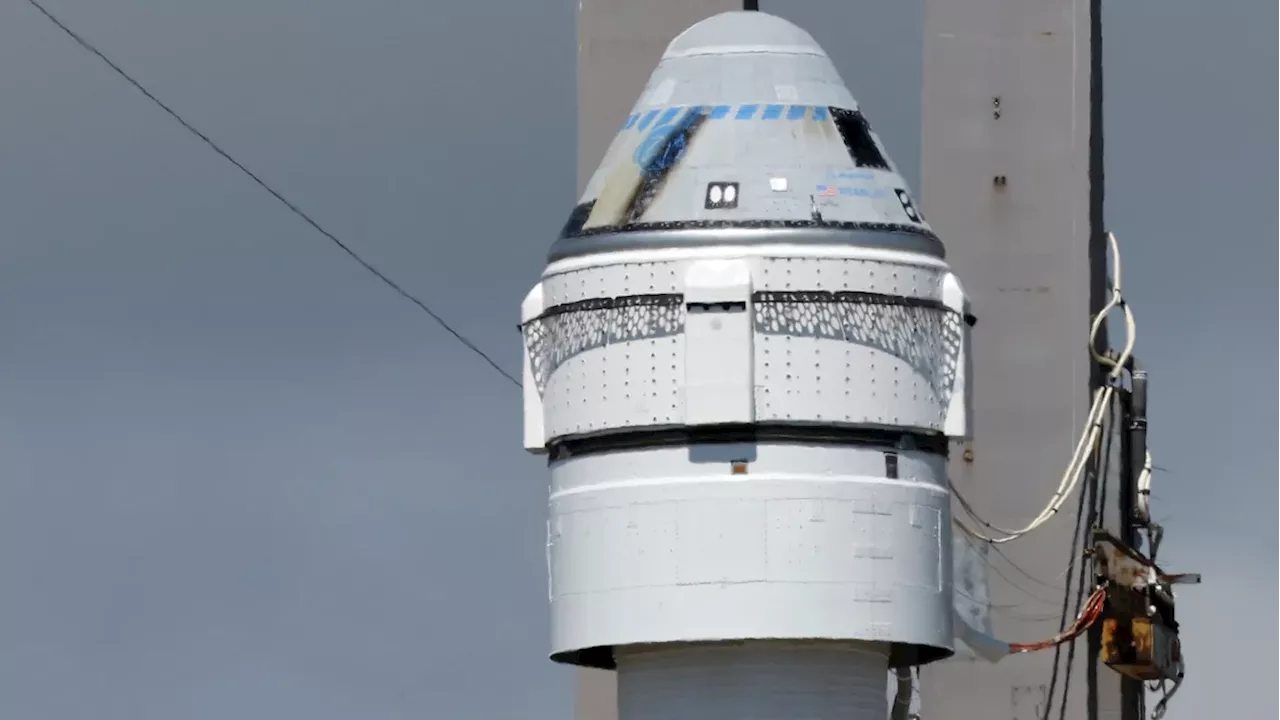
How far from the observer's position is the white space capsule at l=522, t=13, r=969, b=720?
1535 inches

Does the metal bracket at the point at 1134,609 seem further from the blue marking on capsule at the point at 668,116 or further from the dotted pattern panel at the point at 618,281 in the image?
the dotted pattern panel at the point at 618,281

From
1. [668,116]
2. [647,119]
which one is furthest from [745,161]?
[647,119]

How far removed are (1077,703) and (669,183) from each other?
13.6 meters

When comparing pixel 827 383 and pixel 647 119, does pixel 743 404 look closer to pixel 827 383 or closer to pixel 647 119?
pixel 827 383

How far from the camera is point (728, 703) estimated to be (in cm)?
3909

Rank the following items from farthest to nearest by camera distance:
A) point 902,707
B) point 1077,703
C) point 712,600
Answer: point 1077,703
point 902,707
point 712,600

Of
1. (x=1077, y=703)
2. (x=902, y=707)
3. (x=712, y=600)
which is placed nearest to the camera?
(x=712, y=600)

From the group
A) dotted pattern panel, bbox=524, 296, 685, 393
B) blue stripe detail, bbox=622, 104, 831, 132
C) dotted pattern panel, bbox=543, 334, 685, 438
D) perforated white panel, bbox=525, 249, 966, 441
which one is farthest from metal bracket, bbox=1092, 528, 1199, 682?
dotted pattern panel, bbox=543, 334, 685, 438

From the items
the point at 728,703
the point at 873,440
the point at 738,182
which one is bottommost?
the point at 728,703

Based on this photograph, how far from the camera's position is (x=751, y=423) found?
39062mm

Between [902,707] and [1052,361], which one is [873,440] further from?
[1052,361]

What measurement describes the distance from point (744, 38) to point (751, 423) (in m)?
4.48

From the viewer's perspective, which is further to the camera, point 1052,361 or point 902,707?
point 1052,361

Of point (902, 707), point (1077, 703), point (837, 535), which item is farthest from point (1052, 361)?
point (837, 535)
